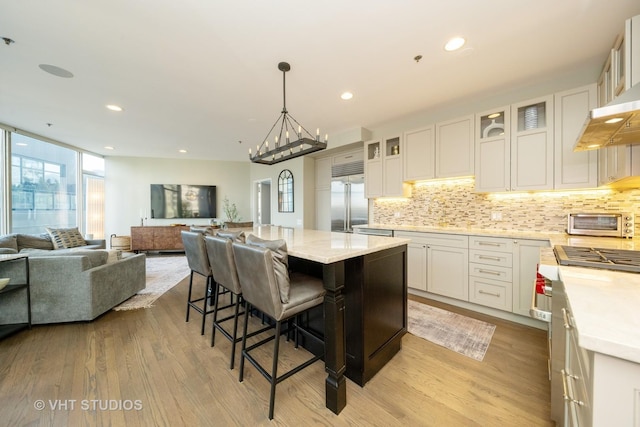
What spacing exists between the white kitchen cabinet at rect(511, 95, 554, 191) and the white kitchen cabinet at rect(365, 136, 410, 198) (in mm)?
1396

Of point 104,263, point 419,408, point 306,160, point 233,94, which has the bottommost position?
point 419,408

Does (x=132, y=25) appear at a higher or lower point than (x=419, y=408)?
higher

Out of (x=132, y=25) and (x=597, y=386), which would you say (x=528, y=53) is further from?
(x=132, y=25)

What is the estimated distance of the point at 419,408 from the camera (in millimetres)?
1491

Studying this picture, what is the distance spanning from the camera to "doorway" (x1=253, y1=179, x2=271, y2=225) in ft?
24.1

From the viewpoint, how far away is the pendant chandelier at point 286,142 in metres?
2.46

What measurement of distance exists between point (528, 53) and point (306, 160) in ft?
12.9

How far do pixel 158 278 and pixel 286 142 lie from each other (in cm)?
333

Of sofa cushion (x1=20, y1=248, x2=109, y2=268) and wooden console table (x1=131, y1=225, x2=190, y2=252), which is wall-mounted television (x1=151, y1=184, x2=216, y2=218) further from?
sofa cushion (x1=20, y1=248, x2=109, y2=268)

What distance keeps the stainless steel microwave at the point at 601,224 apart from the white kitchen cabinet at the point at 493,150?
0.69 m

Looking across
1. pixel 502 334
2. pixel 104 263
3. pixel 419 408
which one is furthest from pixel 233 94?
pixel 502 334

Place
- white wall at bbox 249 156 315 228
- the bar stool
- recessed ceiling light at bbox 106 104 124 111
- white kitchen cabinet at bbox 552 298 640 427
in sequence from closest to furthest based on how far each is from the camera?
white kitchen cabinet at bbox 552 298 640 427 < the bar stool < recessed ceiling light at bbox 106 104 124 111 < white wall at bbox 249 156 315 228

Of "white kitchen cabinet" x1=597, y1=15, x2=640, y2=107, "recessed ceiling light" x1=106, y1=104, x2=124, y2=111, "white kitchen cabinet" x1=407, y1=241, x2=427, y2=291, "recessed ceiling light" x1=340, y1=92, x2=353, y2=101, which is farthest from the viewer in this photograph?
"recessed ceiling light" x1=106, y1=104, x2=124, y2=111

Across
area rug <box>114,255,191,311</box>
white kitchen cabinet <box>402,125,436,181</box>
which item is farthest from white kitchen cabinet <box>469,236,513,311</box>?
area rug <box>114,255,191,311</box>
